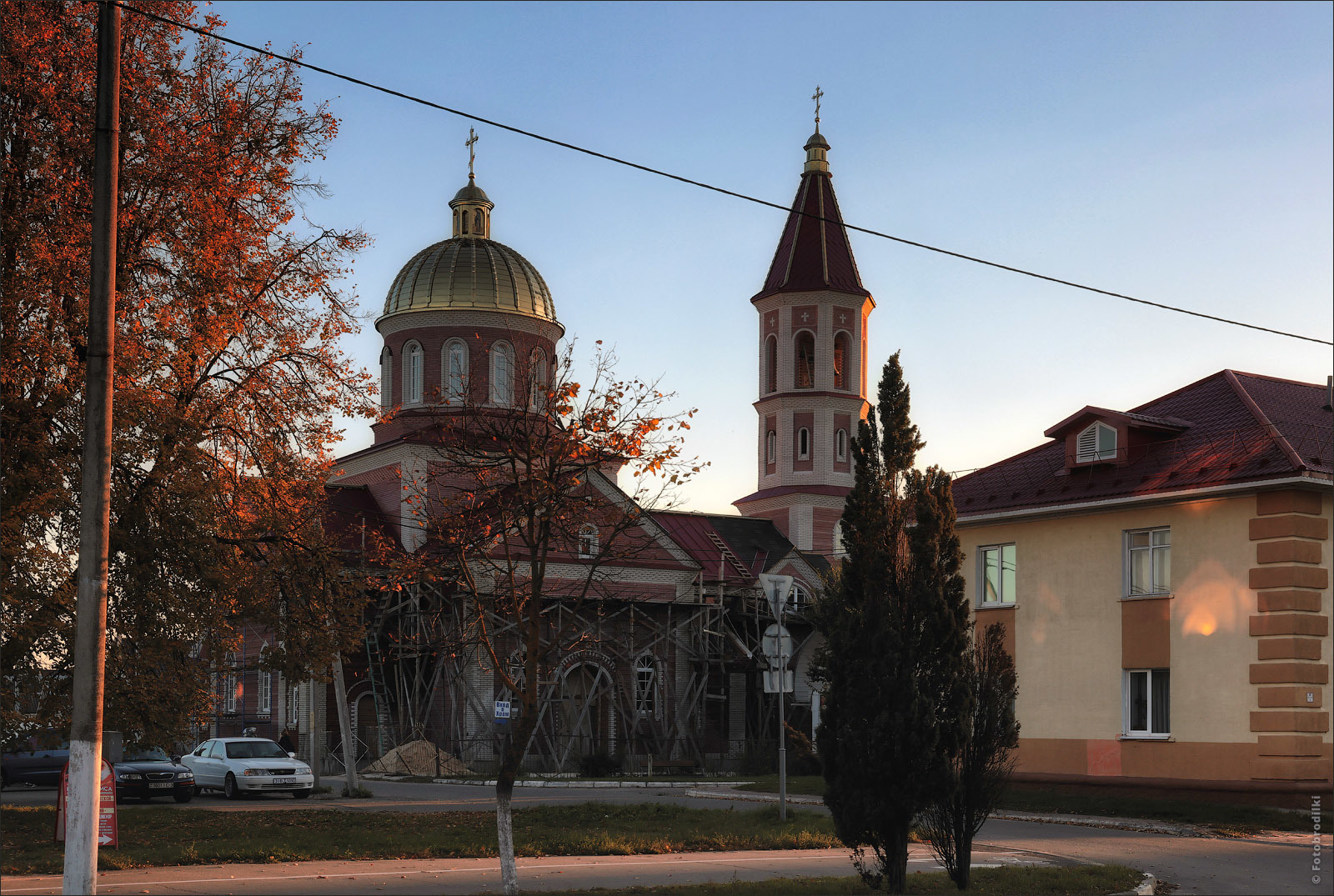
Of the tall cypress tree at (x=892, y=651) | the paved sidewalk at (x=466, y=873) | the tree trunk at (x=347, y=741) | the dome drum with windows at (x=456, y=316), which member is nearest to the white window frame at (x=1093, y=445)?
the paved sidewalk at (x=466, y=873)

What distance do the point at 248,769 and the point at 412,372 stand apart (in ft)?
67.8

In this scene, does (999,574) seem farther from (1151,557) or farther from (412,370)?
(412,370)

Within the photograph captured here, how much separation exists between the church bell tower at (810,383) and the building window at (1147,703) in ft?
97.0

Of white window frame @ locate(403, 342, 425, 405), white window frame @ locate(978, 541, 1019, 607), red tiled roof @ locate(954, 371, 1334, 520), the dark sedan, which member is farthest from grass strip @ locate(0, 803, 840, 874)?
white window frame @ locate(403, 342, 425, 405)

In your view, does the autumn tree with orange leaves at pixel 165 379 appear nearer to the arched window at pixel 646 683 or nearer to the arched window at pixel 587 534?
the arched window at pixel 587 534

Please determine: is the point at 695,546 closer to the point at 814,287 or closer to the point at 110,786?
the point at 814,287

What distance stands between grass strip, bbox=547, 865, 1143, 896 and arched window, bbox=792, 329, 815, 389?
135 feet

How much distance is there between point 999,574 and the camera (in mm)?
27078

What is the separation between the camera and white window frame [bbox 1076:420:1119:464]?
84.4 feet

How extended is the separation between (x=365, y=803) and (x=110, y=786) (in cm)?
1069

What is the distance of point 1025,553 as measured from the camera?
26.4 metres

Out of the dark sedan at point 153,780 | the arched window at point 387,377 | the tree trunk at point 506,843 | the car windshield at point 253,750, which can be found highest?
the arched window at point 387,377

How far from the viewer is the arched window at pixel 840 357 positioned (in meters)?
55.6

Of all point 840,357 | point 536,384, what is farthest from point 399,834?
point 840,357
